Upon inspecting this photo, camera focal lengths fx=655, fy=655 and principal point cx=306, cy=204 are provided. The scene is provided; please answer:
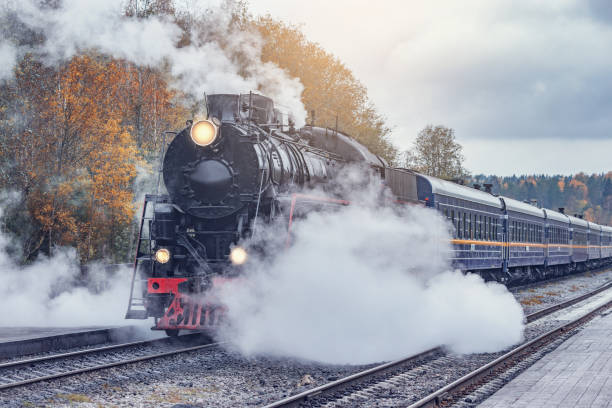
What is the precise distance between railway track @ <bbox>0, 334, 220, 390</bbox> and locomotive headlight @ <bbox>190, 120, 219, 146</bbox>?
3.05m

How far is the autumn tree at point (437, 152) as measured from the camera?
187ft

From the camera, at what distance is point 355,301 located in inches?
404

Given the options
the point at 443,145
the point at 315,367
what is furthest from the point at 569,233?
the point at 315,367

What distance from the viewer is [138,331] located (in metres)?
11.4

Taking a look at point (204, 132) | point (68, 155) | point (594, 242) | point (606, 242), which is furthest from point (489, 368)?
point (606, 242)

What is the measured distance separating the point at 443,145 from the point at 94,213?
140 ft

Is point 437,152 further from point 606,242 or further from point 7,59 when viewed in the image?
point 7,59

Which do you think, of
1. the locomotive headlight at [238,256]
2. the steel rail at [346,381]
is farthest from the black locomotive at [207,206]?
the steel rail at [346,381]

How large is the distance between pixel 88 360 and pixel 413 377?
4360mm

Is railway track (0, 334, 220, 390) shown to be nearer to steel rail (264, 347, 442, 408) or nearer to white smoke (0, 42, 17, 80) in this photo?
steel rail (264, 347, 442, 408)

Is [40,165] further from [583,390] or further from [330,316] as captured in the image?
[583,390]

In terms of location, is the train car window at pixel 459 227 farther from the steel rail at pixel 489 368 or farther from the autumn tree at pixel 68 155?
the autumn tree at pixel 68 155

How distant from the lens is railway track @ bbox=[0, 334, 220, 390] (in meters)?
7.68

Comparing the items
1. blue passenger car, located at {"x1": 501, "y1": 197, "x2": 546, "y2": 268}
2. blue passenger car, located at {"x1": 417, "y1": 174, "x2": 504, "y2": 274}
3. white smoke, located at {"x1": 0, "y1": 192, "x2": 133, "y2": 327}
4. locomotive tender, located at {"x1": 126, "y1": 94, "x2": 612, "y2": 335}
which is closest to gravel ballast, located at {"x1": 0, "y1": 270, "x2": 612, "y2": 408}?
locomotive tender, located at {"x1": 126, "y1": 94, "x2": 612, "y2": 335}
